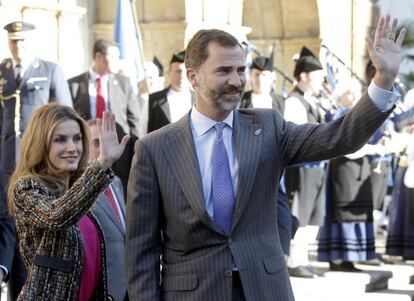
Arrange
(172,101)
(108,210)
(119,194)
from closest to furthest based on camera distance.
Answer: (108,210), (119,194), (172,101)

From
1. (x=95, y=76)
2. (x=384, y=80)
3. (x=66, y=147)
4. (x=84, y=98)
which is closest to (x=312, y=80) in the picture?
(x=95, y=76)

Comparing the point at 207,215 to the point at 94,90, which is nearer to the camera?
the point at 207,215

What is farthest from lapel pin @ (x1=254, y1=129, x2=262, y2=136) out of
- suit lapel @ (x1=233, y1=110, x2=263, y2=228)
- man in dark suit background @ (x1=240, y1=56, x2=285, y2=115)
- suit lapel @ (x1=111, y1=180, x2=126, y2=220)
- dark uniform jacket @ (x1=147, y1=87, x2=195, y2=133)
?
man in dark suit background @ (x1=240, y1=56, x2=285, y2=115)

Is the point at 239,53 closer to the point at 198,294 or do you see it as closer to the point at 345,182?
the point at 198,294

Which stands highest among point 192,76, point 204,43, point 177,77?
point 204,43

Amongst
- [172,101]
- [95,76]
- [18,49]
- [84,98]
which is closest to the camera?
[18,49]

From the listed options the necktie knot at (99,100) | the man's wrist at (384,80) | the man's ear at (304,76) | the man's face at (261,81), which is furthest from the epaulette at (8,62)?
the man's wrist at (384,80)

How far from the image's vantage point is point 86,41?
15.0 metres

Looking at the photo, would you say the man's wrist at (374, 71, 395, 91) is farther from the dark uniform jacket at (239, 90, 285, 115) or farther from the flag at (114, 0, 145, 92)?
the flag at (114, 0, 145, 92)

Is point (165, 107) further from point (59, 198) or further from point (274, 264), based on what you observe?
point (274, 264)

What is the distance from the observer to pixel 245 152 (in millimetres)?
4078

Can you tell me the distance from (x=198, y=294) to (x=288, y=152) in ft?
1.83

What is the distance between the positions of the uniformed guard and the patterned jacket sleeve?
3946 mm

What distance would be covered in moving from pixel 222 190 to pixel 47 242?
2.55 ft
